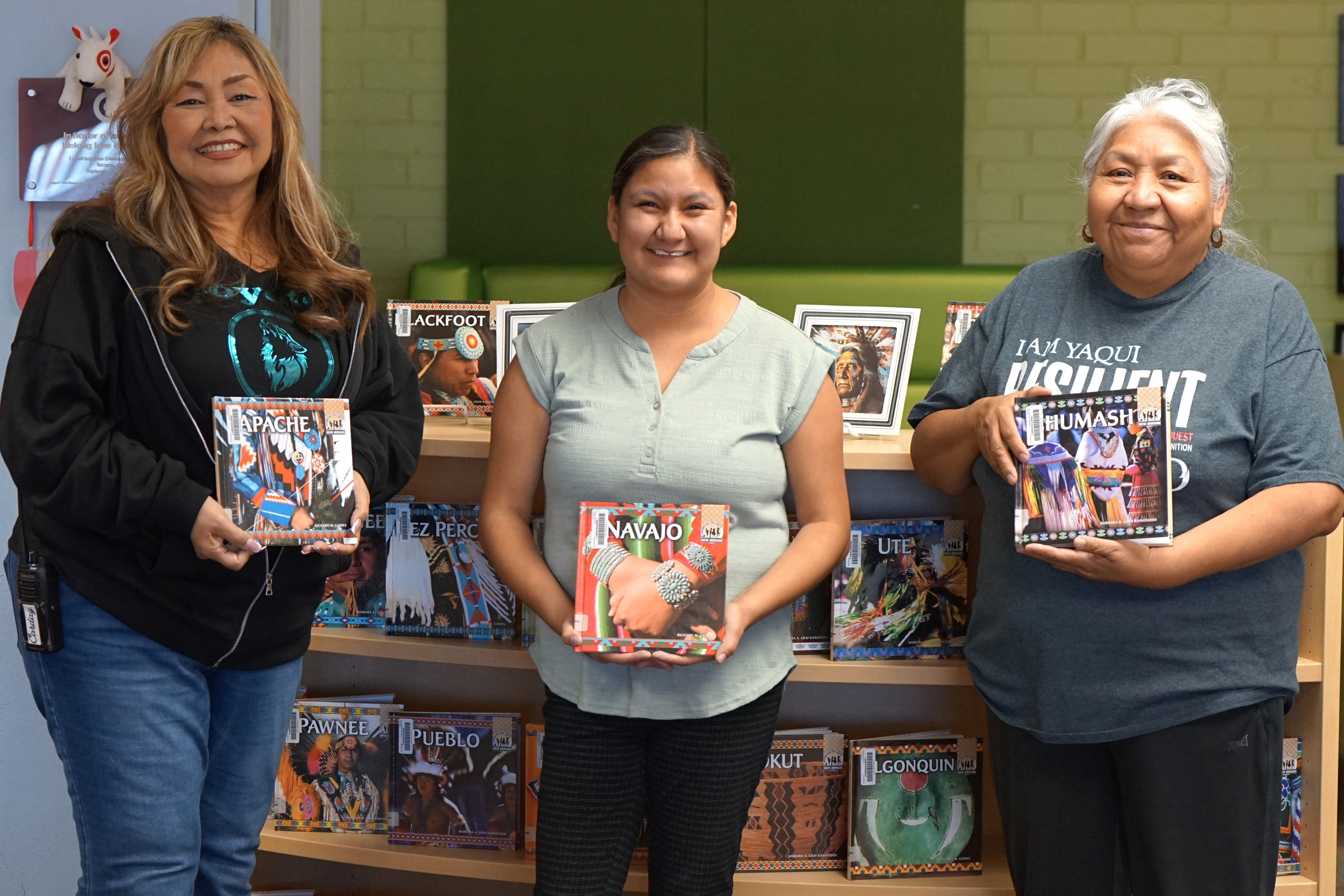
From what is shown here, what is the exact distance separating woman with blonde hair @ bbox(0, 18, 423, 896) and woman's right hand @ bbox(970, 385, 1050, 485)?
0.96m

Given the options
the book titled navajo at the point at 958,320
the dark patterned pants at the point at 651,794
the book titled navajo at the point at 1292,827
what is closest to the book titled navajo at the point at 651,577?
the dark patterned pants at the point at 651,794

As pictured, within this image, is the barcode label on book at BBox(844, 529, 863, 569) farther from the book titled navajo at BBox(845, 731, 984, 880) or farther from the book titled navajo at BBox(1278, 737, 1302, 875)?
the book titled navajo at BBox(1278, 737, 1302, 875)

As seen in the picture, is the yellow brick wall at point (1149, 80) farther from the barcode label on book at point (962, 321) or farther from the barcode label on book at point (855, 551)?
the barcode label on book at point (855, 551)

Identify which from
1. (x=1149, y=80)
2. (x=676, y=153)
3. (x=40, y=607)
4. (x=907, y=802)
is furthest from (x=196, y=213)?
(x=1149, y=80)

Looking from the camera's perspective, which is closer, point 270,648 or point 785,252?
point 270,648

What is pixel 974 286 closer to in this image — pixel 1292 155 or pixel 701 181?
pixel 1292 155

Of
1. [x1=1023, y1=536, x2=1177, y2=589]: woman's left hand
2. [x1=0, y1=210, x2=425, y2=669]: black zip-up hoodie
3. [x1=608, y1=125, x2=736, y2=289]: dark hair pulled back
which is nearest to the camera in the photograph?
[x1=0, y1=210, x2=425, y2=669]: black zip-up hoodie

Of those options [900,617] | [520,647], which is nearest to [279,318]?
[520,647]

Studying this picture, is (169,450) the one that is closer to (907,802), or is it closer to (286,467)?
(286,467)

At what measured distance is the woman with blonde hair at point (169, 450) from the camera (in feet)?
5.38

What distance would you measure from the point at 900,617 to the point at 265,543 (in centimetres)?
123

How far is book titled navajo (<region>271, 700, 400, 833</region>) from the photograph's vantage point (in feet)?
8.16

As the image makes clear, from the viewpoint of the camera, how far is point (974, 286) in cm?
514

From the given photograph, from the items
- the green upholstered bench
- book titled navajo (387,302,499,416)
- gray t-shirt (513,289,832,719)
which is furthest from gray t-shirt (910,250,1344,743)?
the green upholstered bench
